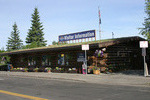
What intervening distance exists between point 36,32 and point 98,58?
49911mm

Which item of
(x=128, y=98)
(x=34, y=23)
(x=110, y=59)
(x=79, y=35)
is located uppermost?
(x=34, y=23)

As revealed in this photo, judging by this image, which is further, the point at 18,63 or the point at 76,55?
the point at 18,63

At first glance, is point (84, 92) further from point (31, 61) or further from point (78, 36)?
point (31, 61)

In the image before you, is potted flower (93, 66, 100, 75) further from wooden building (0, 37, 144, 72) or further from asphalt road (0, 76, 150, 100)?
asphalt road (0, 76, 150, 100)

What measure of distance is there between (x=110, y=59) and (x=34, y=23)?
52.8 metres

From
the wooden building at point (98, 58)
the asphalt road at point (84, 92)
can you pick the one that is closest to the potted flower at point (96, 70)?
the wooden building at point (98, 58)

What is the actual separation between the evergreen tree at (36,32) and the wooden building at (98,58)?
39.2 m

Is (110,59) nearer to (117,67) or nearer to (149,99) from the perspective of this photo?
(117,67)

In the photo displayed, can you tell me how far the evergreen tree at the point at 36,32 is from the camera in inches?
2680

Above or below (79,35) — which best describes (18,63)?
below

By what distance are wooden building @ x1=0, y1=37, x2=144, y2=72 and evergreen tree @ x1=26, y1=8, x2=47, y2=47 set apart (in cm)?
3923

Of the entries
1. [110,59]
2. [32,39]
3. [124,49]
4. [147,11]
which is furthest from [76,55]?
[32,39]

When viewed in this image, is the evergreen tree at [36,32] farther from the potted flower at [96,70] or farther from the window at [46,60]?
the potted flower at [96,70]

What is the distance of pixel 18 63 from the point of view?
33344 mm
